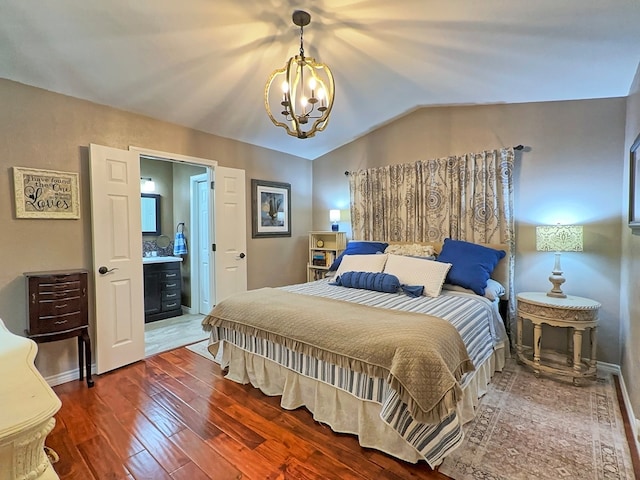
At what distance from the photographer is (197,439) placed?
1.90 meters

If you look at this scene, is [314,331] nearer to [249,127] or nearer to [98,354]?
[98,354]

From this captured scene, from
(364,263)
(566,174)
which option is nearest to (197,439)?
(364,263)

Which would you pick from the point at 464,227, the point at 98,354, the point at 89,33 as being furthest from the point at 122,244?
the point at 464,227

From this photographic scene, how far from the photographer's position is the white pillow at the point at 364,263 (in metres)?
3.11

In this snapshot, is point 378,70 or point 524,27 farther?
point 378,70

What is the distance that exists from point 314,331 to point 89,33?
2.49 metres

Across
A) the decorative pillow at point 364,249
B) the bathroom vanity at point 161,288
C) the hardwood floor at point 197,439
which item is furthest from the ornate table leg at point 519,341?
the bathroom vanity at point 161,288

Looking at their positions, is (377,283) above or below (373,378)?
above

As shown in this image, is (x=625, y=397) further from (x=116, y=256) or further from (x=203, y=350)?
(x=116, y=256)

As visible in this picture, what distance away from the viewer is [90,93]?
106 inches

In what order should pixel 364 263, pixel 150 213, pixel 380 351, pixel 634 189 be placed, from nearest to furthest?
pixel 380 351, pixel 634 189, pixel 364 263, pixel 150 213

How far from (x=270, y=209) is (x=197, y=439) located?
3.05 meters


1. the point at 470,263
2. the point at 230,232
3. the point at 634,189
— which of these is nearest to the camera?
the point at 634,189

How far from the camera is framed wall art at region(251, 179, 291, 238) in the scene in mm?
4277
